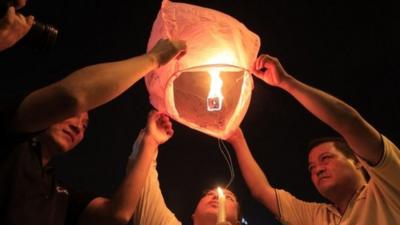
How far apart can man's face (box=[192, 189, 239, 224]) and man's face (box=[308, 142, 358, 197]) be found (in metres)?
0.61

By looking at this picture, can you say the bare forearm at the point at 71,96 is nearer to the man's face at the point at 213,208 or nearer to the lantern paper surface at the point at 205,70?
the lantern paper surface at the point at 205,70

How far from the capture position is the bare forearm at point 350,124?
6.64 ft

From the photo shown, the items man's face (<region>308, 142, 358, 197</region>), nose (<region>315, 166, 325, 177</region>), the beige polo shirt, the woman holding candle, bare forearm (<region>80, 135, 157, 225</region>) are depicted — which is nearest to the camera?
the beige polo shirt

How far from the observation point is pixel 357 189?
255 cm

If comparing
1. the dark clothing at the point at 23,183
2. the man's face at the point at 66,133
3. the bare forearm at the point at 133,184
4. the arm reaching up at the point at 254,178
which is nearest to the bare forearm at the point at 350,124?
the arm reaching up at the point at 254,178

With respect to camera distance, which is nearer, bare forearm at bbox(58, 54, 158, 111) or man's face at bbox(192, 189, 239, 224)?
bare forearm at bbox(58, 54, 158, 111)

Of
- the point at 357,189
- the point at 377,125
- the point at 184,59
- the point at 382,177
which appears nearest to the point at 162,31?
the point at 184,59

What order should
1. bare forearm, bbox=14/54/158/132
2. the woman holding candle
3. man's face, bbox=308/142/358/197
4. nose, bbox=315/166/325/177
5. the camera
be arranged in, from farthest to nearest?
nose, bbox=315/166/325/177, man's face, bbox=308/142/358/197, the woman holding candle, the camera, bare forearm, bbox=14/54/158/132

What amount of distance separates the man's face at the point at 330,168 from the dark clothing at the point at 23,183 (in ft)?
5.50

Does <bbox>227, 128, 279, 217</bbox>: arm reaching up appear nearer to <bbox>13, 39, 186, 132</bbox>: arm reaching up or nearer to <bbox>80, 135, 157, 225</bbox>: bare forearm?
<bbox>80, 135, 157, 225</bbox>: bare forearm

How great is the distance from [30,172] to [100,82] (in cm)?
54

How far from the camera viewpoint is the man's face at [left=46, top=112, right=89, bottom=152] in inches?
82.4

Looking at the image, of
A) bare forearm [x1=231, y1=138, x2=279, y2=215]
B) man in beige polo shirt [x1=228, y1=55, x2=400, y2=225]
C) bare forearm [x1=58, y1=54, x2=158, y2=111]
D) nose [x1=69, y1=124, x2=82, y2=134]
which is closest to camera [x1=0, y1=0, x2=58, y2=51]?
bare forearm [x1=58, y1=54, x2=158, y2=111]

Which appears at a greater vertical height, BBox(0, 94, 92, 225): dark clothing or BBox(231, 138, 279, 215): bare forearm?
BBox(0, 94, 92, 225): dark clothing
